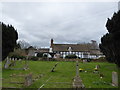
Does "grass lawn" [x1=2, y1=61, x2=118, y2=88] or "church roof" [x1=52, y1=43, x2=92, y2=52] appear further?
"church roof" [x1=52, y1=43, x2=92, y2=52]

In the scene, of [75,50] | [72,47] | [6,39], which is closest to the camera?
[6,39]

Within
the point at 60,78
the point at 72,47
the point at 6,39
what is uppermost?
the point at 72,47

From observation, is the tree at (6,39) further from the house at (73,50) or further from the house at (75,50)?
the house at (75,50)

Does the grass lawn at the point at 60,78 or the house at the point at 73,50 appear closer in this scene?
the grass lawn at the point at 60,78

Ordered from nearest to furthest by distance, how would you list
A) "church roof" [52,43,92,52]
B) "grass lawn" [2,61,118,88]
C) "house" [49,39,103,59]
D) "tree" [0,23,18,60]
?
"grass lawn" [2,61,118,88] → "tree" [0,23,18,60] → "house" [49,39,103,59] → "church roof" [52,43,92,52]

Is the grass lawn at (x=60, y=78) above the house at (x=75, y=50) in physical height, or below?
below

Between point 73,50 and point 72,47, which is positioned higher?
point 72,47

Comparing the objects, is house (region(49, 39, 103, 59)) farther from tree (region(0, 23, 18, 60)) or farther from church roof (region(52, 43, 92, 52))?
tree (region(0, 23, 18, 60))

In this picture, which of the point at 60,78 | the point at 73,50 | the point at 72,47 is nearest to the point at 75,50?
the point at 73,50

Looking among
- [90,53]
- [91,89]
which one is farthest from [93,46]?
[91,89]

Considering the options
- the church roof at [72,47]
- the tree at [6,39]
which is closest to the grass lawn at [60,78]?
the tree at [6,39]

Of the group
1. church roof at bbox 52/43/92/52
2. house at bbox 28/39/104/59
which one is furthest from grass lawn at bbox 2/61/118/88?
church roof at bbox 52/43/92/52

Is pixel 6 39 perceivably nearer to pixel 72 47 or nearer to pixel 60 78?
pixel 60 78

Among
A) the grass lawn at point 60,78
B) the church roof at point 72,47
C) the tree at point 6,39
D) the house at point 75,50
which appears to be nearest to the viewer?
the grass lawn at point 60,78
